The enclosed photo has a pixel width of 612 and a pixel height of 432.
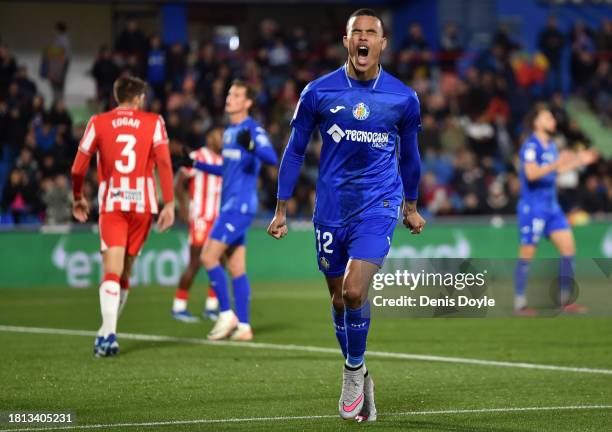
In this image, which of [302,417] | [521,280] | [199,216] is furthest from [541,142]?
[302,417]

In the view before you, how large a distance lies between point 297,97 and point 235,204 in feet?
42.1

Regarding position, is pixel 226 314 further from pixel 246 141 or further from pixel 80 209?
pixel 80 209

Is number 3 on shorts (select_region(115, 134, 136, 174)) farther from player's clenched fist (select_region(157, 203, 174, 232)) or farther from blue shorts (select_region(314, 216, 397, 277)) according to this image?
blue shorts (select_region(314, 216, 397, 277))

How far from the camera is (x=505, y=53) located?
27875 millimetres

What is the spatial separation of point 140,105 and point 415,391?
3.87 meters

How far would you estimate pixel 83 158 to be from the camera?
1058cm

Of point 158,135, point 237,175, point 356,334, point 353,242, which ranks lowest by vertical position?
point 356,334

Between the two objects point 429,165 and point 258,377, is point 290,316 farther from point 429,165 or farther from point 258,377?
point 429,165

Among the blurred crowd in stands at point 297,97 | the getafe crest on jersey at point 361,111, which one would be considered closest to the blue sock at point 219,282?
the getafe crest on jersey at point 361,111

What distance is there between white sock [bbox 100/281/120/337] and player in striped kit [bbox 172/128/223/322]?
375 cm

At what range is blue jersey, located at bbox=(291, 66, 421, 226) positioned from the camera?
755cm

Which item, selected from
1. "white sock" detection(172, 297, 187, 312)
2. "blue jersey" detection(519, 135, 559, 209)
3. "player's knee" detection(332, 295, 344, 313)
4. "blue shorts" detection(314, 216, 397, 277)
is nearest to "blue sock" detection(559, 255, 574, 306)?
"blue jersey" detection(519, 135, 559, 209)

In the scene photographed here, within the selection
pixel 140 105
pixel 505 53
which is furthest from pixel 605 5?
pixel 140 105

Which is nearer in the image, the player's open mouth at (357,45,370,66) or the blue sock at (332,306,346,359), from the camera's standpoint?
the player's open mouth at (357,45,370,66)
